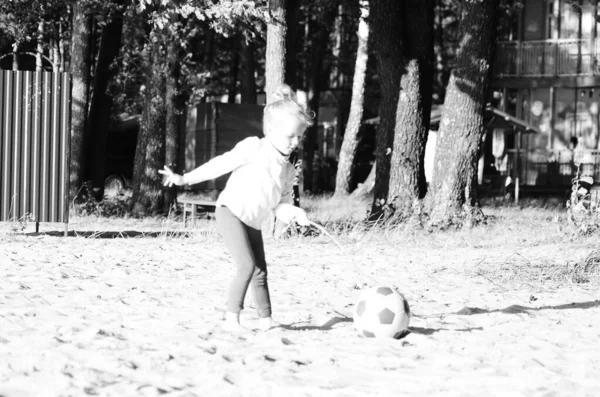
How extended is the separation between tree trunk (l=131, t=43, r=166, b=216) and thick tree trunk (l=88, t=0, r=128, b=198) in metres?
1.66

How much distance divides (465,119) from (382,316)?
9.92 metres

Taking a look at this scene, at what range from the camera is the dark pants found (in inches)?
276

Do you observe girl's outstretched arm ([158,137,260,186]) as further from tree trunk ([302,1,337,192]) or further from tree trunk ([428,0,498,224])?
tree trunk ([302,1,337,192])

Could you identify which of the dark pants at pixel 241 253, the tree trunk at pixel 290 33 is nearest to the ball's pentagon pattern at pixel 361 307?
the dark pants at pixel 241 253

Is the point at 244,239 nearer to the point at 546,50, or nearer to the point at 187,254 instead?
the point at 187,254

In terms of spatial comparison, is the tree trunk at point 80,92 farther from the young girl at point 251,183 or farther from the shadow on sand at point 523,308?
the young girl at point 251,183

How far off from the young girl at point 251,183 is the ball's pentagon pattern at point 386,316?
2.56 ft

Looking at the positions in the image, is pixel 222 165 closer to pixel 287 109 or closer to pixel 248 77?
pixel 287 109

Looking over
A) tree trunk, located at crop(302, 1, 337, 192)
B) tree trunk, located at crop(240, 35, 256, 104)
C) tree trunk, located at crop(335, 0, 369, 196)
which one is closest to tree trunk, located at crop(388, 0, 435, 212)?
tree trunk, located at crop(335, 0, 369, 196)

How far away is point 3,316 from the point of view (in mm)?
7645

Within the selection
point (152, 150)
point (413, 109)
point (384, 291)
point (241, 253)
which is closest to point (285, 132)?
point (241, 253)

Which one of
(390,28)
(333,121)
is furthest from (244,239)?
(333,121)

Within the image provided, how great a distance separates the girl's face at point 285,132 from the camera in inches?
274

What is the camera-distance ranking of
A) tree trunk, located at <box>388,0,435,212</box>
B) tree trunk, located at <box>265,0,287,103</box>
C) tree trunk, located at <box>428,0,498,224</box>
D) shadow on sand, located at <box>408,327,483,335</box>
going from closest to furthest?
shadow on sand, located at <box>408,327,483,335</box> → tree trunk, located at <box>265,0,287,103</box> → tree trunk, located at <box>428,0,498,224</box> → tree trunk, located at <box>388,0,435,212</box>
